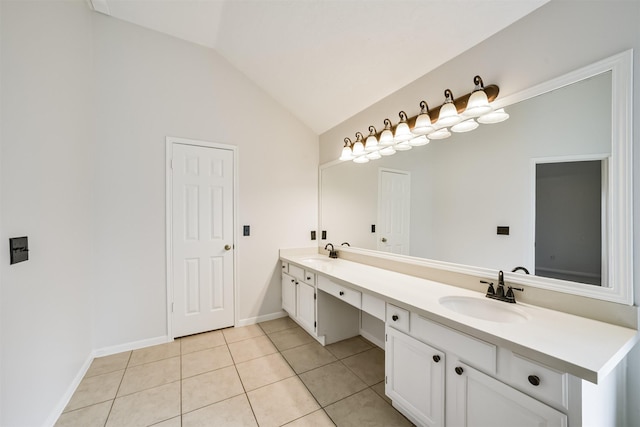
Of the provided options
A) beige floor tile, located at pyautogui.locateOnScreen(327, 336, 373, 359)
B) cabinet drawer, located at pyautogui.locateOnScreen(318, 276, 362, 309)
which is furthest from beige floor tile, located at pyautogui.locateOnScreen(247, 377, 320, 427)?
cabinet drawer, located at pyautogui.locateOnScreen(318, 276, 362, 309)

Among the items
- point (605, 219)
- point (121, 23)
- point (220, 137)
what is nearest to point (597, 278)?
point (605, 219)

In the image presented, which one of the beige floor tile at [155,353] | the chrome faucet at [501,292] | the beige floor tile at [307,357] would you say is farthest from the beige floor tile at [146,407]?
the chrome faucet at [501,292]

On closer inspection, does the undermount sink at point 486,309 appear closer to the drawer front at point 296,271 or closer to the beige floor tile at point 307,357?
the beige floor tile at point 307,357

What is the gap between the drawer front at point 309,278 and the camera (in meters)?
2.48

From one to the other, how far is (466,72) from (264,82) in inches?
83.7

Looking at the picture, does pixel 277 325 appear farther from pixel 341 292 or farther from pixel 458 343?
pixel 458 343

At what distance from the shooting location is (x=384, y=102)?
7.91 feet

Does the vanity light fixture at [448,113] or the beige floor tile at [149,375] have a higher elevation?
the vanity light fixture at [448,113]

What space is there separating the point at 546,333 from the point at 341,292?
4.25ft

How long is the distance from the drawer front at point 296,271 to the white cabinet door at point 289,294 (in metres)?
0.06

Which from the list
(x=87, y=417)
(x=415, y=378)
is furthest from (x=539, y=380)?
(x=87, y=417)

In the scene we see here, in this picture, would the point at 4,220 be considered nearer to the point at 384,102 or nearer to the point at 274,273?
the point at 274,273

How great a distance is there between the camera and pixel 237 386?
1915 millimetres

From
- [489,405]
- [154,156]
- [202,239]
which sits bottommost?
[489,405]
